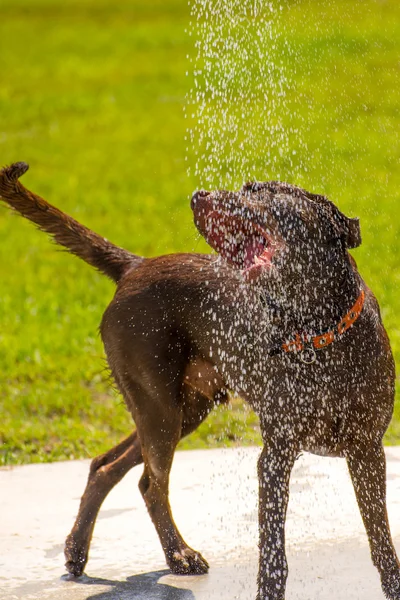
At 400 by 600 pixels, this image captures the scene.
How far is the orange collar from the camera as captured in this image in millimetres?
3391

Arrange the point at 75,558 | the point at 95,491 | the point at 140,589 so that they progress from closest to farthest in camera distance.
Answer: the point at 140,589 → the point at 75,558 → the point at 95,491

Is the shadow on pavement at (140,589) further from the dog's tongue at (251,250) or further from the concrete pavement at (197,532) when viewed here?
the dog's tongue at (251,250)

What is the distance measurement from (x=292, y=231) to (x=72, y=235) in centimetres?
117

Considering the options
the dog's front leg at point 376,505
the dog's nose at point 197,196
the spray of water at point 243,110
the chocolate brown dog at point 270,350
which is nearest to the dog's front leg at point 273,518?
the chocolate brown dog at point 270,350

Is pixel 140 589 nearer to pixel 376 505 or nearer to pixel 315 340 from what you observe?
pixel 376 505

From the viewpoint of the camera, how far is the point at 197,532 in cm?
444

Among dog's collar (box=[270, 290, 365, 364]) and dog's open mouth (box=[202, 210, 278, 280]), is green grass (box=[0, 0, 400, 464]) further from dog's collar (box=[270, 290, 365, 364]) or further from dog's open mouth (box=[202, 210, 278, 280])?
dog's collar (box=[270, 290, 365, 364])

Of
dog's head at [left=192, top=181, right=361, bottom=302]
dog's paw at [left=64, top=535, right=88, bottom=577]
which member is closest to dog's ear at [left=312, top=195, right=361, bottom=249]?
dog's head at [left=192, top=181, right=361, bottom=302]

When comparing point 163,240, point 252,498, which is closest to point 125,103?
point 163,240

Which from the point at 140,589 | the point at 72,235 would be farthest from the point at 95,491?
the point at 72,235

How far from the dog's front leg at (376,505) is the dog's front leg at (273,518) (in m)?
0.24

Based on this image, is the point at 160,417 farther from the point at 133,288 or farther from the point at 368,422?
the point at 368,422

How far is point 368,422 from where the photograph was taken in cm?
349

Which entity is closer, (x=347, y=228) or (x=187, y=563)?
(x=347, y=228)
